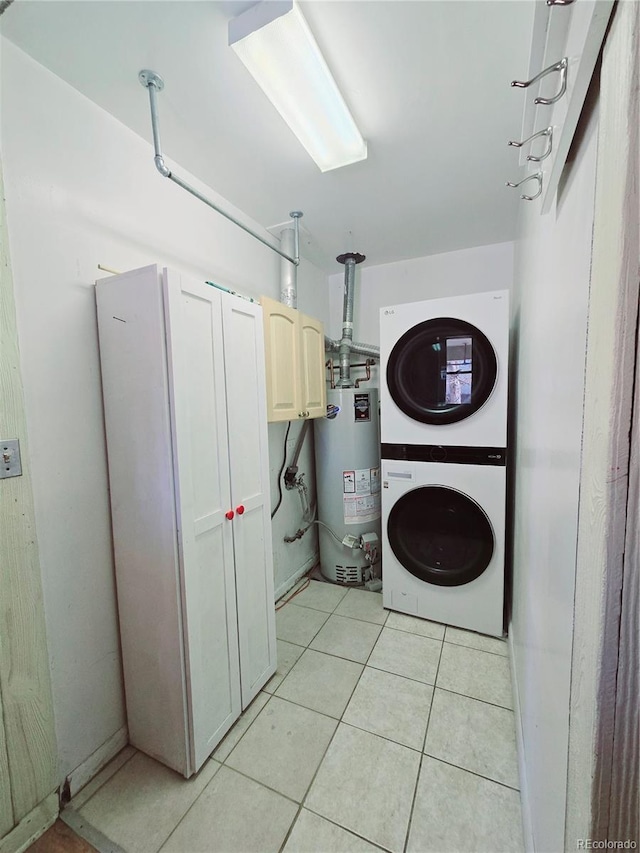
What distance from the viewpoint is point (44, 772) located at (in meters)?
1.08

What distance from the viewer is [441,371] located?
1.91 m

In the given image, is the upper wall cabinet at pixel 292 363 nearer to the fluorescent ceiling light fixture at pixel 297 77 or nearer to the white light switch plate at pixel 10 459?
the fluorescent ceiling light fixture at pixel 297 77

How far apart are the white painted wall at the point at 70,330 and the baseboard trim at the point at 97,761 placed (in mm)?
26

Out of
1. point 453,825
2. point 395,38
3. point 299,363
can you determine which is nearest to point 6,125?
point 395,38

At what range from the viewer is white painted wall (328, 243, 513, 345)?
8.29 ft

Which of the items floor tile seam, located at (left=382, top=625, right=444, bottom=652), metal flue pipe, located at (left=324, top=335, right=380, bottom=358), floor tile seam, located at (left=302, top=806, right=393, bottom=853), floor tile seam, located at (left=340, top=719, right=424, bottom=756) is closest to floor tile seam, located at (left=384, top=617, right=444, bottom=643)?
floor tile seam, located at (left=382, top=625, right=444, bottom=652)

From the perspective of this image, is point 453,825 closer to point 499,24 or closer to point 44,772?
point 44,772

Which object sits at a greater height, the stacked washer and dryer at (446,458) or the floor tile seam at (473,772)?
the stacked washer and dryer at (446,458)

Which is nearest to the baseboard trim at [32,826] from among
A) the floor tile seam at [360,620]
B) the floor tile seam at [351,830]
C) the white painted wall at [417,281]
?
the floor tile seam at [351,830]

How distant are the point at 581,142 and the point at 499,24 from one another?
3.00ft

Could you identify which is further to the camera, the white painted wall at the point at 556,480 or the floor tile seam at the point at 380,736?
the floor tile seam at the point at 380,736

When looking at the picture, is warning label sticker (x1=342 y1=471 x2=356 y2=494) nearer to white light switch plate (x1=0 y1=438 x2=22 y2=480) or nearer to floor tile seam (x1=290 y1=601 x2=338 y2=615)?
floor tile seam (x1=290 y1=601 x2=338 y2=615)

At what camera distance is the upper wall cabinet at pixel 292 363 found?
1785 mm

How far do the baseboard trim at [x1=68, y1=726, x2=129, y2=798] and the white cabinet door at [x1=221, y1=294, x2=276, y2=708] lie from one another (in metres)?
0.49
